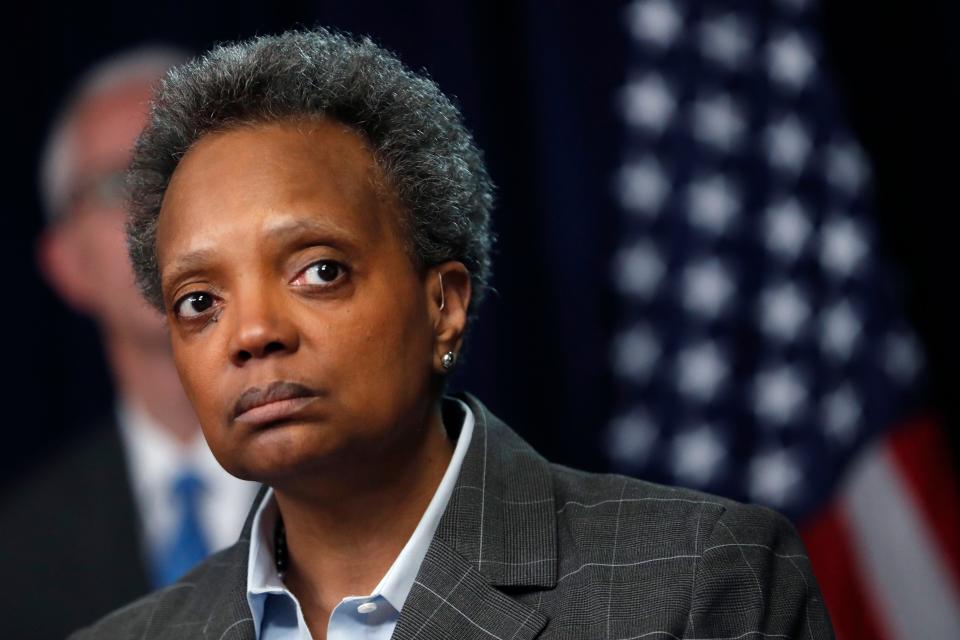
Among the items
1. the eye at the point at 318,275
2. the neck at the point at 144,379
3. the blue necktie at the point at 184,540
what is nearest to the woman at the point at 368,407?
the eye at the point at 318,275

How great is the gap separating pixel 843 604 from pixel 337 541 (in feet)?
6.59

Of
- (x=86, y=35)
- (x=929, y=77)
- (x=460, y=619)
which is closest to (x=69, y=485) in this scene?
(x=86, y=35)

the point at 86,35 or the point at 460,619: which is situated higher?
the point at 86,35

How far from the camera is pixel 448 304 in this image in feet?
6.57

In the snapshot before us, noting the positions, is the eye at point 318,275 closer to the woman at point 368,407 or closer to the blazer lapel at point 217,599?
the woman at point 368,407

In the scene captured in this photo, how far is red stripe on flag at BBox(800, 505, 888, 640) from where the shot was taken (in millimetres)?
3492

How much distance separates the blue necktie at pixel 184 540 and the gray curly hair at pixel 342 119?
5.57ft

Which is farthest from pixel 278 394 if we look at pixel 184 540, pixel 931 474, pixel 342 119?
pixel 931 474

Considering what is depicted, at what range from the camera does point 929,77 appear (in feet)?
12.7

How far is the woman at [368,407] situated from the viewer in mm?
1751

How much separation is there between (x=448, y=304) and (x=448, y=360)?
0.10m

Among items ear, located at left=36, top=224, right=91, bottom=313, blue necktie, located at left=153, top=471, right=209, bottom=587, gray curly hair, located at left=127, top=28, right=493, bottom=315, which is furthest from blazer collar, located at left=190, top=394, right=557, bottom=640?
ear, located at left=36, top=224, right=91, bottom=313

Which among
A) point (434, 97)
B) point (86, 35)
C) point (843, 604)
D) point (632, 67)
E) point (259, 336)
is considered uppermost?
point (86, 35)

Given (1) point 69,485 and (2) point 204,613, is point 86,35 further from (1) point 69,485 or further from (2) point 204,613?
(2) point 204,613
